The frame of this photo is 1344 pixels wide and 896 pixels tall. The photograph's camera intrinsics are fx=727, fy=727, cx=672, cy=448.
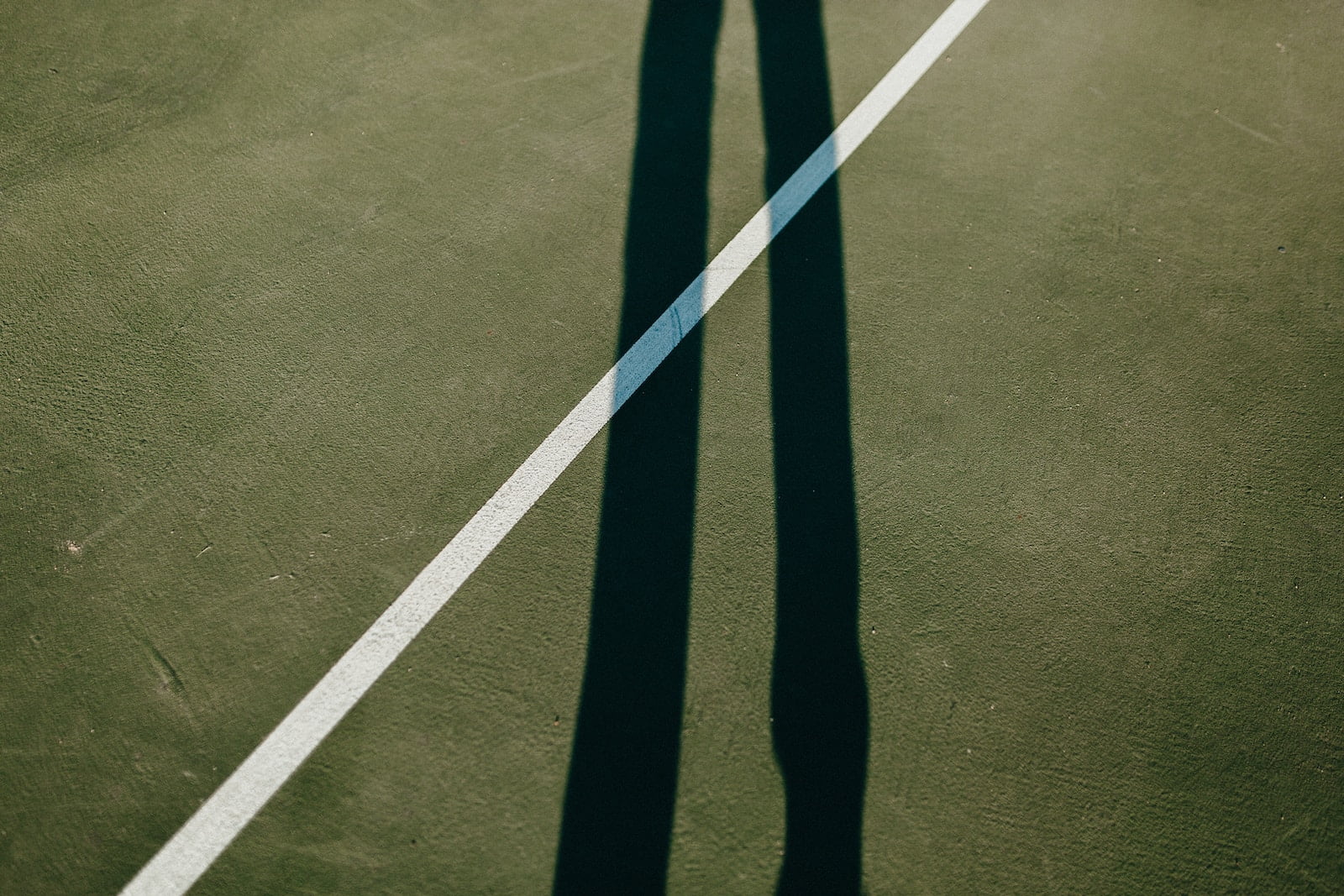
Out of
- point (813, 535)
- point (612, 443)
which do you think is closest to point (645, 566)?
point (612, 443)

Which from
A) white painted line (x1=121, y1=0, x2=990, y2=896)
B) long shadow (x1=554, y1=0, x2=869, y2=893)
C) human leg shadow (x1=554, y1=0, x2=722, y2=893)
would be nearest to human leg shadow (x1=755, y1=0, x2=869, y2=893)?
long shadow (x1=554, y1=0, x2=869, y2=893)

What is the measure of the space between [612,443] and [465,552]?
92 cm

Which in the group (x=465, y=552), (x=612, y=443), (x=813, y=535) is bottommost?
(x=813, y=535)

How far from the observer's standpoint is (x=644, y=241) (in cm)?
441

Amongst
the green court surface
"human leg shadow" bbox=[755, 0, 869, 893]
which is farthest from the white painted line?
"human leg shadow" bbox=[755, 0, 869, 893]

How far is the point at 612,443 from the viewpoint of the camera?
3846 mm

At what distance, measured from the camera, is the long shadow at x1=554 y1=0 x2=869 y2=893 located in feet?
10.3

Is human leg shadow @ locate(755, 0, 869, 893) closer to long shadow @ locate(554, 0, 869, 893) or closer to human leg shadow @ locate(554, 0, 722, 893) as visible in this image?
long shadow @ locate(554, 0, 869, 893)

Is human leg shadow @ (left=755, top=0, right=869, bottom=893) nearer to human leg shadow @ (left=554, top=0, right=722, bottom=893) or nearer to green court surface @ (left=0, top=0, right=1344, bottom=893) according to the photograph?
green court surface @ (left=0, top=0, right=1344, bottom=893)

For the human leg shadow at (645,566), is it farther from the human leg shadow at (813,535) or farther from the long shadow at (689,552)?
the human leg shadow at (813,535)

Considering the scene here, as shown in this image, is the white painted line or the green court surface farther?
the green court surface

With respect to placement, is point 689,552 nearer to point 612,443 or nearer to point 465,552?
point 612,443

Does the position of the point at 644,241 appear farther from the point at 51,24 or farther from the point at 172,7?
the point at 51,24

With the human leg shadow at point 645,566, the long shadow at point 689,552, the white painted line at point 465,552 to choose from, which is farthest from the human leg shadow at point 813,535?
the human leg shadow at point 645,566
